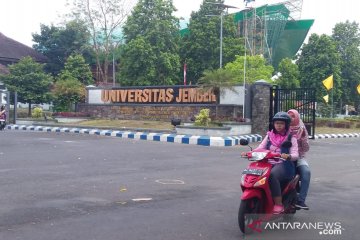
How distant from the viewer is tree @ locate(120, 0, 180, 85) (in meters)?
37.6

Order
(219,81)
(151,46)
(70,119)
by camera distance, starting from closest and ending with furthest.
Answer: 1. (219,81)
2. (70,119)
3. (151,46)

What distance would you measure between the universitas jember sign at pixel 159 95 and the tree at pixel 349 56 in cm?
2909

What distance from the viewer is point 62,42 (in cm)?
4503

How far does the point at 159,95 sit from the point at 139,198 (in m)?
18.3

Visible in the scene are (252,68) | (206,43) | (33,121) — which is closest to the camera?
(33,121)

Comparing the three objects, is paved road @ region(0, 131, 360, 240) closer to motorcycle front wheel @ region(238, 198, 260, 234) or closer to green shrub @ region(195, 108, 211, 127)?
motorcycle front wheel @ region(238, 198, 260, 234)

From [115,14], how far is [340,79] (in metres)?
23.9

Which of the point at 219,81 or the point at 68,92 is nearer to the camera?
the point at 219,81

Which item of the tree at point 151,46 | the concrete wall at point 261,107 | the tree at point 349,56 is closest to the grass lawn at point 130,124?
the concrete wall at point 261,107

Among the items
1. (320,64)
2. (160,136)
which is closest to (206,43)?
(320,64)

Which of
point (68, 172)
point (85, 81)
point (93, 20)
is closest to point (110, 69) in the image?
point (93, 20)

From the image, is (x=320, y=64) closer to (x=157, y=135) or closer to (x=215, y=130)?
(x=215, y=130)

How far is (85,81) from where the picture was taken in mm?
Answer: 40094

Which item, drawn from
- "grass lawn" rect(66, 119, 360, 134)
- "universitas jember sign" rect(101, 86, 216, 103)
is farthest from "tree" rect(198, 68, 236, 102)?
"grass lawn" rect(66, 119, 360, 134)
